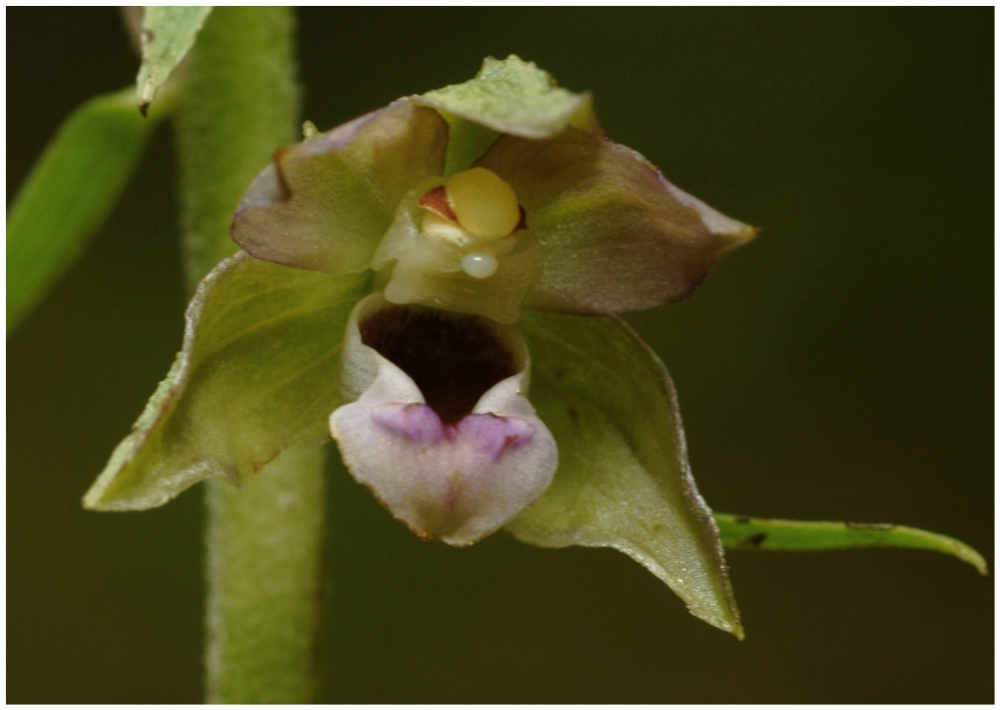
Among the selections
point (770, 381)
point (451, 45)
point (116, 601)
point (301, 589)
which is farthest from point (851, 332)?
point (301, 589)

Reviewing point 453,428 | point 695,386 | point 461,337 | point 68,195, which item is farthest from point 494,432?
point 695,386

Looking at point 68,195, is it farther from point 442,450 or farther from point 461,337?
point 442,450

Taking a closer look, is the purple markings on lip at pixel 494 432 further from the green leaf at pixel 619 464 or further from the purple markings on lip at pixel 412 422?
the green leaf at pixel 619 464

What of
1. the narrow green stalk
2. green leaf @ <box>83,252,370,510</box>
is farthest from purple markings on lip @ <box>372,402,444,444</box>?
the narrow green stalk

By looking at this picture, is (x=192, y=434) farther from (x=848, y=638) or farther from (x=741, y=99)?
(x=848, y=638)

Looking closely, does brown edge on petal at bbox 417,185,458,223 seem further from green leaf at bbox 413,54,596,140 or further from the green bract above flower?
green leaf at bbox 413,54,596,140
